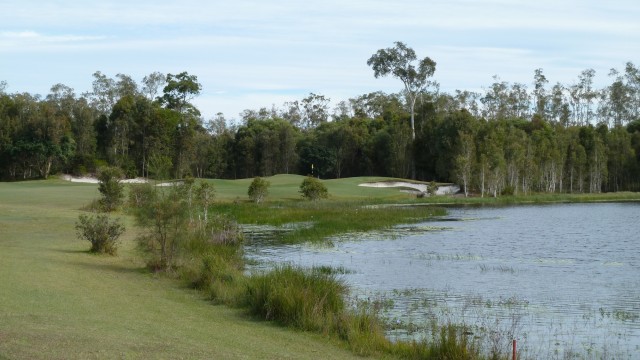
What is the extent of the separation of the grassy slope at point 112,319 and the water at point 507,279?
11.2 feet

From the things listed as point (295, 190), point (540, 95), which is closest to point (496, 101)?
point (540, 95)

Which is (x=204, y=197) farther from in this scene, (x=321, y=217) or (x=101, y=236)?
(x=321, y=217)

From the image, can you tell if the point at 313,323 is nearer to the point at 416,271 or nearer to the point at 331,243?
the point at 416,271

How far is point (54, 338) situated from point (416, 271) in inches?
657

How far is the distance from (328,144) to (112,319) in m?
99.3

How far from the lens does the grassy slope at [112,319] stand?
1203 cm

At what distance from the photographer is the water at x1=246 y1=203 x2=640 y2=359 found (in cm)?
1684

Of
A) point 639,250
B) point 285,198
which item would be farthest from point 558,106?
point 639,250

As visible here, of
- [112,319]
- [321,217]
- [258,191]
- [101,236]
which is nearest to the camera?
[112,319]

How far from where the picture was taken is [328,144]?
113562mm

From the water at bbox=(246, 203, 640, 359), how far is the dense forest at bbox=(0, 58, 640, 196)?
47387 mm

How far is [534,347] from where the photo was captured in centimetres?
1555

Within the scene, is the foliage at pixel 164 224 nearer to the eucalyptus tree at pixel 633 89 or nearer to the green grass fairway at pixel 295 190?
the green grass fairway at pixel 295 190

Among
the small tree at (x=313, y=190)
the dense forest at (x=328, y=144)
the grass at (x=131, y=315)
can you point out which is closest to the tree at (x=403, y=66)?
the dense forest at (x=328, y=144)
